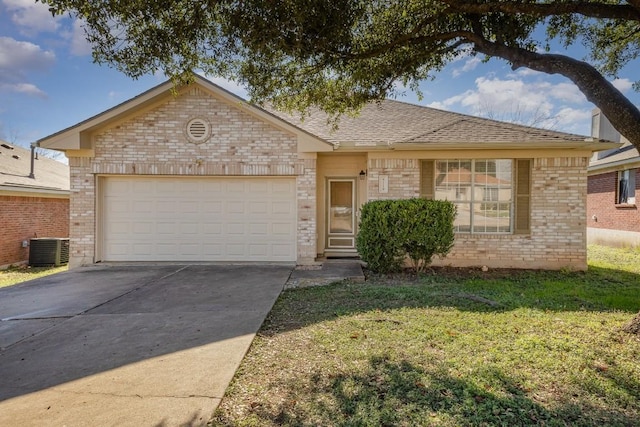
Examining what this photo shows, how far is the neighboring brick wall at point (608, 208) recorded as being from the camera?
1366 cm

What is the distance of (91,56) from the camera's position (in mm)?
5520

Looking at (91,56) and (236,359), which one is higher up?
(91,56)

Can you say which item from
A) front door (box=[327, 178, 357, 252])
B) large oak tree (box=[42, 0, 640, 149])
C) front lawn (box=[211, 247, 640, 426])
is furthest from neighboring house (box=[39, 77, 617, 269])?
front lawn (box=[211, 247, 640, 426])

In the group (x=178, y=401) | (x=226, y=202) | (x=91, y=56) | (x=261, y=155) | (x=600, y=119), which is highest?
(x=600, y=119)

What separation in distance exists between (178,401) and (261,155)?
284 inches

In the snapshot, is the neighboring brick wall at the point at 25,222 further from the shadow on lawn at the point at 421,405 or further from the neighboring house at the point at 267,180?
the shadow on lawn at the point at 421,405

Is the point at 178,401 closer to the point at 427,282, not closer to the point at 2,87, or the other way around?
the point at 427,282

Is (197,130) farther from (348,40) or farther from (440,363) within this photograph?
(440,363)

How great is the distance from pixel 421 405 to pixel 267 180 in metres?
7.59

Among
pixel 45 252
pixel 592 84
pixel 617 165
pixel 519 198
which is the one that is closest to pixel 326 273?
pixel 519 198

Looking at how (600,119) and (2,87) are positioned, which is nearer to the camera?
(600,119)

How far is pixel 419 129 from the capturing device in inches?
400

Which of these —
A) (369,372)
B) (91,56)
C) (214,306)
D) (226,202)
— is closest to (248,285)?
(214,306)

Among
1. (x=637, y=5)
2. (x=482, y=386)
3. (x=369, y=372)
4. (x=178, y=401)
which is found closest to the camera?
(x=178, y=401)
